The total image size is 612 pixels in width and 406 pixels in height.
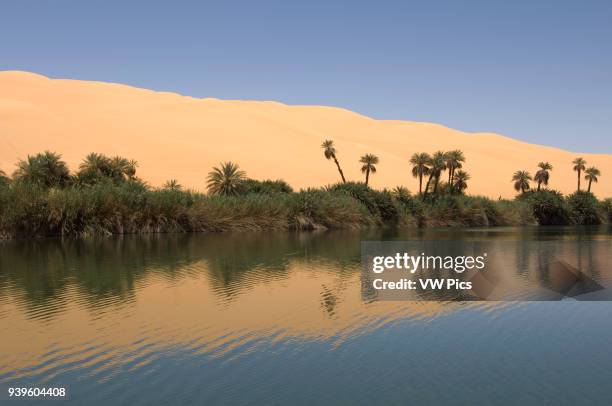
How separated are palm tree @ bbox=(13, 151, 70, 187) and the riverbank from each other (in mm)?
5240

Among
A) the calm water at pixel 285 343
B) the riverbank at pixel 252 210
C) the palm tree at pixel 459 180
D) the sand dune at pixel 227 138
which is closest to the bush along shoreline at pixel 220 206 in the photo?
the riverbank at pixel 252 210

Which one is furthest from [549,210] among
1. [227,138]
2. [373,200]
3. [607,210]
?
[227,138]

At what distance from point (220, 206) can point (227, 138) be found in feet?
211

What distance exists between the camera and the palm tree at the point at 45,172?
4478 centimetres

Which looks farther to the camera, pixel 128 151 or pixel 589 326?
pixel 128 151

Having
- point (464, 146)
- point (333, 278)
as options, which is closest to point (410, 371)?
point (333, 278)

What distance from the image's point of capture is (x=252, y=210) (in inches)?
1702

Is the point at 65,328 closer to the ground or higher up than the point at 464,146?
closer to the ground

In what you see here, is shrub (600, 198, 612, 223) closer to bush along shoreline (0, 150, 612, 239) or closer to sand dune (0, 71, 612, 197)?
bush along shoreline (0, 150, 612, 239)

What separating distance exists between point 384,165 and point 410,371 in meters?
99.9

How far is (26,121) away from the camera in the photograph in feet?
294

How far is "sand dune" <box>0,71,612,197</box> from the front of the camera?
84438 millimetres

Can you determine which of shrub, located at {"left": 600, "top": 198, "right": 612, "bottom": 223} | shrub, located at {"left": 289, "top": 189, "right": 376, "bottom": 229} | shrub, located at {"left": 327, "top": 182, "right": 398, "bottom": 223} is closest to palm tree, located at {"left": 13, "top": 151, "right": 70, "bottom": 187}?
shrub, located at {"left": 289, "top": 189, "right": 376, "bottom": 229}

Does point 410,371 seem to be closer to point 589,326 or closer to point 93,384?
point 93,384
